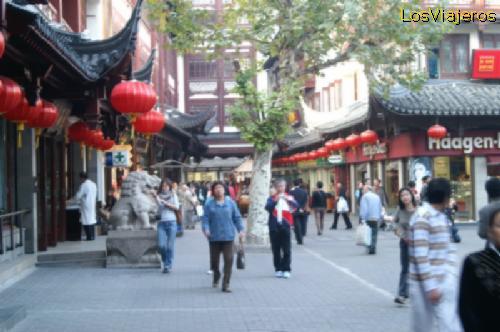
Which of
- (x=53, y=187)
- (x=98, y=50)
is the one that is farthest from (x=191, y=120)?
(x=98, y=50)

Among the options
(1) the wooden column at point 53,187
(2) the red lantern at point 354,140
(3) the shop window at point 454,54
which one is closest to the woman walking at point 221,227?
(1) the wooden column at point 53,187

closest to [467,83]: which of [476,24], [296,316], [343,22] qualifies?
[476,24]

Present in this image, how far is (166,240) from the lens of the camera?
50.7ft

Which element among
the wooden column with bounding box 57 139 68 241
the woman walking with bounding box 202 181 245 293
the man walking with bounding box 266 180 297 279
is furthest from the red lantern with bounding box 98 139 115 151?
the woman walking with bounding box 202 181 245 293

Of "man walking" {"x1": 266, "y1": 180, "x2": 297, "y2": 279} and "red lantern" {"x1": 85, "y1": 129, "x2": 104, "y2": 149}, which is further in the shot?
"red lantern" {"x1": 85, "y1": 129, "x2": 104, "y2": 149}

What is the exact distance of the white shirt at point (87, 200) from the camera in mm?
19344

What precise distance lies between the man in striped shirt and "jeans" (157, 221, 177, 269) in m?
8.62

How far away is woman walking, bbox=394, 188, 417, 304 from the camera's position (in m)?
11.2

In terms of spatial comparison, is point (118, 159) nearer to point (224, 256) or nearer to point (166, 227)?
point (166, 227)

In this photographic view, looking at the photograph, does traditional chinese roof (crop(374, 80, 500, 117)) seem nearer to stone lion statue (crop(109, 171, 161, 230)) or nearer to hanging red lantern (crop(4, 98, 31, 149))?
stone lion statue (crop(109, 171, 161, 230))

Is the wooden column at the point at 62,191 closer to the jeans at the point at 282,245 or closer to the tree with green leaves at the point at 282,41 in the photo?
the tree with green leaves at the point at 282,41

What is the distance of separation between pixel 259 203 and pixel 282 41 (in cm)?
396

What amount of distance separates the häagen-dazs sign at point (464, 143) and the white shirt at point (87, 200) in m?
13.8

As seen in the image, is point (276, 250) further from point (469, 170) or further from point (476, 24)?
point (476, 24)
